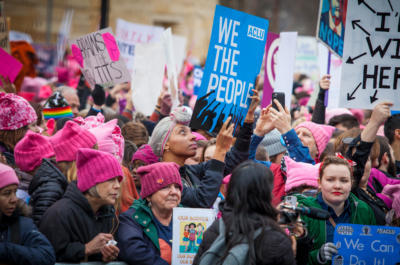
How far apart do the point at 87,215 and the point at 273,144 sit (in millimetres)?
2555

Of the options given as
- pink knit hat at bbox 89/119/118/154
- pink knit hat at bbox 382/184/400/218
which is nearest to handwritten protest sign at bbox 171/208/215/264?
pink knit hat at bbox 89/119/118/154

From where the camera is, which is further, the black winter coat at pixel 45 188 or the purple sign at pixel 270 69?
the purple sign at pixel 270 69

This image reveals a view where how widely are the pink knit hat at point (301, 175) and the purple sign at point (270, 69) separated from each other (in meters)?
2.21

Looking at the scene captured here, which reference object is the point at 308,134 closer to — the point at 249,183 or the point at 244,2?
the point at 249,183

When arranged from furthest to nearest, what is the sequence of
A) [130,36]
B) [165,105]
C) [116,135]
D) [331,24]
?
[130,36] < [165,105] < [331,24] < [116,135]

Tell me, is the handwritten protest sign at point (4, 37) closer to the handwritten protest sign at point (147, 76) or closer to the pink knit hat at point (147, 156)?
the handwritten protest sign at point (147, 76)

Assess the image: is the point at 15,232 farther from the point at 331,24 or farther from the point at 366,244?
the point at 331,24

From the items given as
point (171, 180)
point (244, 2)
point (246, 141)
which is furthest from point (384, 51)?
point (244, 2)

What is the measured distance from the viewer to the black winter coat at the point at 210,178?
365 centimetres

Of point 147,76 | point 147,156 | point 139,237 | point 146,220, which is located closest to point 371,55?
point 147,156

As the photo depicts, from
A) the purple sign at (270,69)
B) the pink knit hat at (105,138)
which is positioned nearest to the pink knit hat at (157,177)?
the pink knit hat at (105,138)

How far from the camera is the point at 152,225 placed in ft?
11.5

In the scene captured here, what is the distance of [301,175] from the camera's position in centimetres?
403

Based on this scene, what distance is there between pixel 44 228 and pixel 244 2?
43.8m
